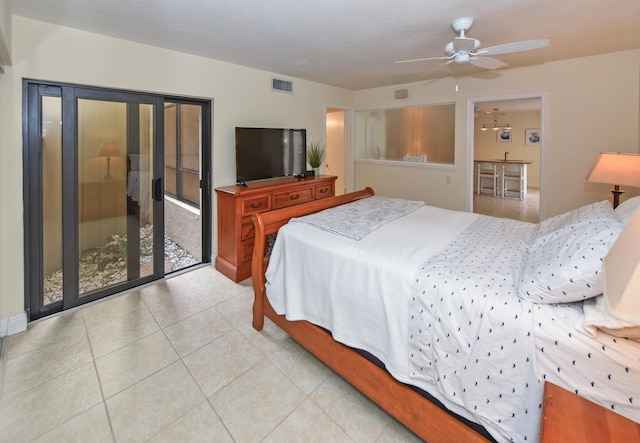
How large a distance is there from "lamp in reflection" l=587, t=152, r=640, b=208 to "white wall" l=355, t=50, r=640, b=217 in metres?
1.14

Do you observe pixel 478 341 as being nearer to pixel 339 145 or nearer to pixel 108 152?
pixel 108 152

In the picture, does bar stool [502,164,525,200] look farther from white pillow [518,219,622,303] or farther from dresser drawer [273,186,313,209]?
white pillow [518,219,622,303]

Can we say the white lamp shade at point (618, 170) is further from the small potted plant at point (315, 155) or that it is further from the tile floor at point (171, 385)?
the small potted plant at point (315, 155)

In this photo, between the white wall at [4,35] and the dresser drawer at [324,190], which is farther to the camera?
the dresser drawer at [324,190]

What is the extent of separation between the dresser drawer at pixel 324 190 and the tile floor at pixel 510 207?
11.7ft

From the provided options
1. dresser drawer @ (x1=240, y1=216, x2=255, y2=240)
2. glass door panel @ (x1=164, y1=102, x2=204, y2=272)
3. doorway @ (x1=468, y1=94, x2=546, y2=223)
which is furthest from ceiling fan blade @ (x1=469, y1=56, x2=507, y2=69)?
doorway @ (x1=468, y1=94, x2=546, y2=223)

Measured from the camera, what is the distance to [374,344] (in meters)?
1.69

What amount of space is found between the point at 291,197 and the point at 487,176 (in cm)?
727

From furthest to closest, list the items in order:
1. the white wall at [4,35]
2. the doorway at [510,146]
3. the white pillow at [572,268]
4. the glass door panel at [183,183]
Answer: the doorway at [510,146] → the glass door panel at [183,183] → the white wall at [4,35] → the white pillow at [572,268]

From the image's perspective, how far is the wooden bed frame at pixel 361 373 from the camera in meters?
1.44

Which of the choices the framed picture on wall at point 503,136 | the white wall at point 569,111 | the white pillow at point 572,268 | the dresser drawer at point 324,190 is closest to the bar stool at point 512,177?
the framed picture on wall at point 503,136

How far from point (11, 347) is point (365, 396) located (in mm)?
2578

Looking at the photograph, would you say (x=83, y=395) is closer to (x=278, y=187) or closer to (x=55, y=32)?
(x=278, y=187)

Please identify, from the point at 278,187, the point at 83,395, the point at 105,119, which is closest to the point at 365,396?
the point at 83,395
